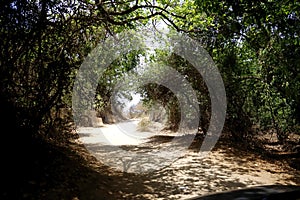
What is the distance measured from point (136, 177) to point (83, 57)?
3.62m

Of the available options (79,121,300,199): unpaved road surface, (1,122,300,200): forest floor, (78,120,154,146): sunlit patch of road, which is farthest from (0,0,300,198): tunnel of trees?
(78,120,154,146): sunlit patch of road

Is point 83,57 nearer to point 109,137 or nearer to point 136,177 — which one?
point 136,177

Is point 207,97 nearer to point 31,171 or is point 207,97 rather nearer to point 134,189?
point 134,189

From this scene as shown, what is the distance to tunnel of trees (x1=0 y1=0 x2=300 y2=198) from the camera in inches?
197

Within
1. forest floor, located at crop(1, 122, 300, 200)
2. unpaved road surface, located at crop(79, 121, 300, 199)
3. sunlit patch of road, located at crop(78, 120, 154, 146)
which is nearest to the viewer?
forest floor, located at crop(1, 122, 300, 200)

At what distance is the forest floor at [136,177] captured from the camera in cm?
492

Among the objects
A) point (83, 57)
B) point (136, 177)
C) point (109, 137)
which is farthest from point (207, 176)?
point (109, 137)

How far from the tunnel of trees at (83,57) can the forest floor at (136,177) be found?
0.51 metres

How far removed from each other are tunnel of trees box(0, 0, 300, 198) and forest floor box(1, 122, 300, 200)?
0.51m

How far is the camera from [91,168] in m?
6.98

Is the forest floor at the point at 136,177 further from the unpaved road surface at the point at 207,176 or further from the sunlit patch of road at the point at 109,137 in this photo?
the sunlit patch of road at the point at 109,137

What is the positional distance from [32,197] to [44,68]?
263 cm

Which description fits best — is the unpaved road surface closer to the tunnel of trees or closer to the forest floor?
the forest floor

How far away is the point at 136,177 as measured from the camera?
6.72 meters
